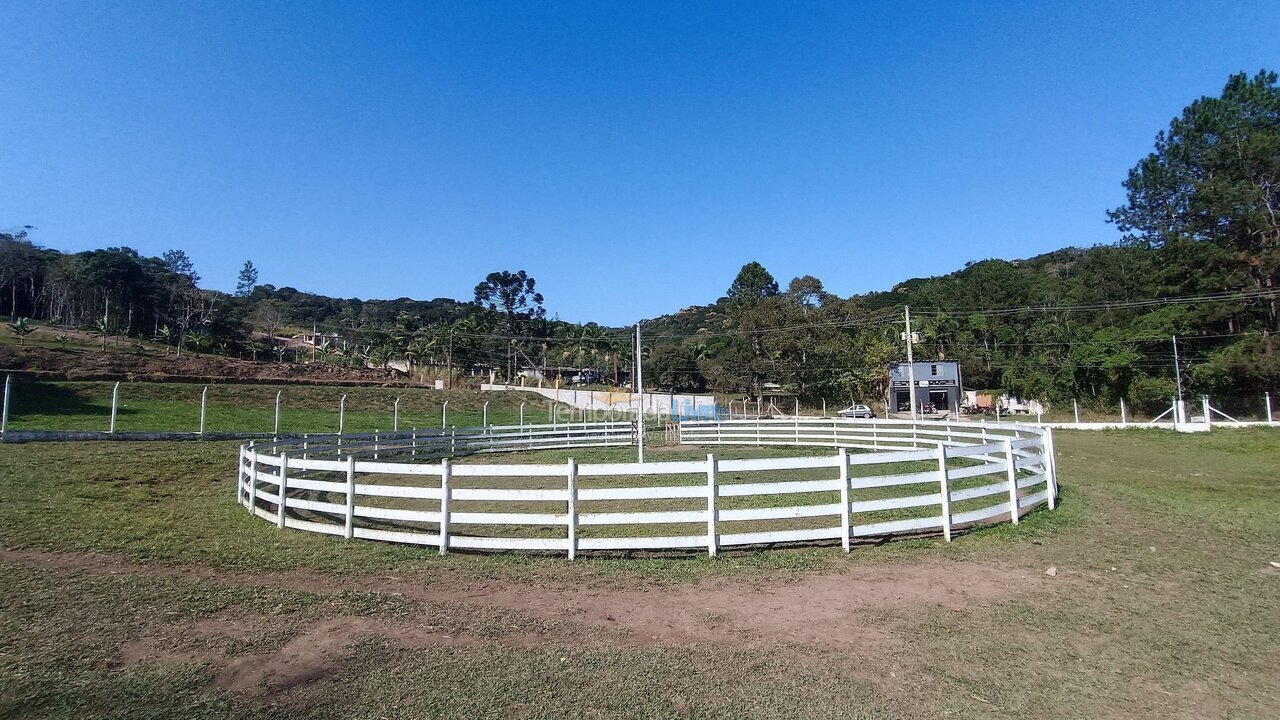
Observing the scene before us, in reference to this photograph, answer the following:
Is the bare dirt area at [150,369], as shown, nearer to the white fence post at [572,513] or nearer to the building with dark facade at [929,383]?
the white fence post at [572,513]

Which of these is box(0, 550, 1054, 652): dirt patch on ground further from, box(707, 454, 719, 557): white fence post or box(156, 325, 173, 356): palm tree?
box(156, 325, 173, 356): palm tree

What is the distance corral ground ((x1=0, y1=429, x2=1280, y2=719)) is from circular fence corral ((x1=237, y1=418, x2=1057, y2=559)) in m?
0.34

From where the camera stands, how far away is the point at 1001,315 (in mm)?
68312

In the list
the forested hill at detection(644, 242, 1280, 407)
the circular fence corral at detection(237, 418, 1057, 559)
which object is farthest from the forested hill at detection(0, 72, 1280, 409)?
the circular fence corral at detection(237, 418, 1057, 559)

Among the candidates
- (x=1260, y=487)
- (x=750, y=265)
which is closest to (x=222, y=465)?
(x=1260, y=487)

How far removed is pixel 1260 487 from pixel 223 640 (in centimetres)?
1707

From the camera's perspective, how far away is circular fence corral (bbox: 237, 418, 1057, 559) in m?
7.10

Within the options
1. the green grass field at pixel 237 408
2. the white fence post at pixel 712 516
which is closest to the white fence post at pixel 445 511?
the white fence post at pixel 712 516

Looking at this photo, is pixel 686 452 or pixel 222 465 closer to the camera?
pixel 222 465

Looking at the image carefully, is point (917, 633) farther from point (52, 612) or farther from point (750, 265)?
point (750, 265)

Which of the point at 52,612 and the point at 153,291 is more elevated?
the point at 153,291

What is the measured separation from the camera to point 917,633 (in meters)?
4.91

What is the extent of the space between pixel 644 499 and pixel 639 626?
19.1ft

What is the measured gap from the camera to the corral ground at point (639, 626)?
379 cm
